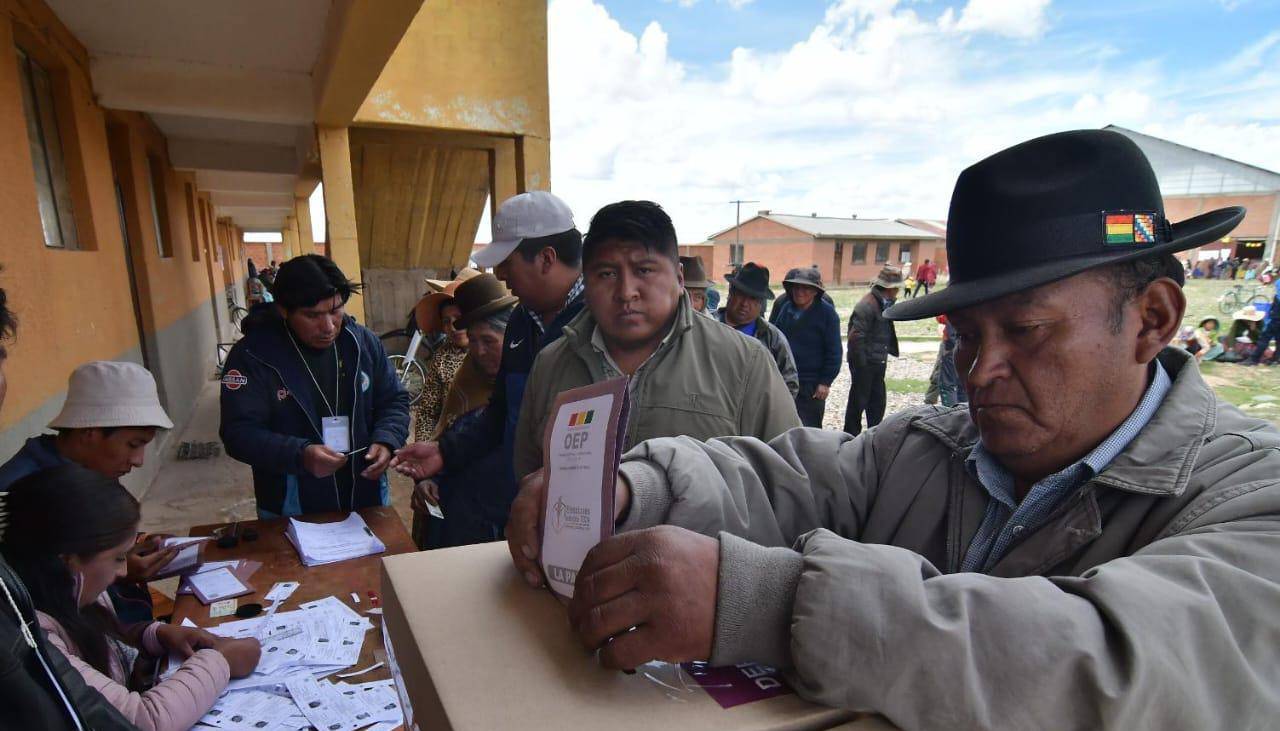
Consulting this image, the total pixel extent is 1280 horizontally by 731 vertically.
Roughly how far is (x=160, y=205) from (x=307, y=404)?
673 cm

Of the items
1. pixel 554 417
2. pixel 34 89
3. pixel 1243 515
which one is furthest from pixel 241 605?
pixel 34 89

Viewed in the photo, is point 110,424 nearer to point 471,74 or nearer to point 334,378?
point 334,378

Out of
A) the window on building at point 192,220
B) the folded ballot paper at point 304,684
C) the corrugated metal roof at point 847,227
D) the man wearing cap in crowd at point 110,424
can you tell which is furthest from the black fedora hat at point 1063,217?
Result: the corrugated metal roof at point 847,227

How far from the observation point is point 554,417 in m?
0.81

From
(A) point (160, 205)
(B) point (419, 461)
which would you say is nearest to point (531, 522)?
(B) point (419, 461)

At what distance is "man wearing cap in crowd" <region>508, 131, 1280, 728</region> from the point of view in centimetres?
51

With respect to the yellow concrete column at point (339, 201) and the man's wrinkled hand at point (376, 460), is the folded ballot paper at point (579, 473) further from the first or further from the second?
the yellow concrete column at point (339, 201)

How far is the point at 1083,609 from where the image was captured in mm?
517

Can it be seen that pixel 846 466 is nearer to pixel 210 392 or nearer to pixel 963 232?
pixel 963 232

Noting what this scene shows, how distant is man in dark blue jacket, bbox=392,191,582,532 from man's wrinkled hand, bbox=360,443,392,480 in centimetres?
19

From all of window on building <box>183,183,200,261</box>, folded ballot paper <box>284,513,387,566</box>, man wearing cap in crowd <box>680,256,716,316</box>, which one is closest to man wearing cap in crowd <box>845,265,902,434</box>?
man wearing cap in crowd <box>680,256,716,316</box>

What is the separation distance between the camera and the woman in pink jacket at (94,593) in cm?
136

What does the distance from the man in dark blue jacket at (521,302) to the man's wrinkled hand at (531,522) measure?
154 centimetres

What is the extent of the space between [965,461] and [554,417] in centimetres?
63
